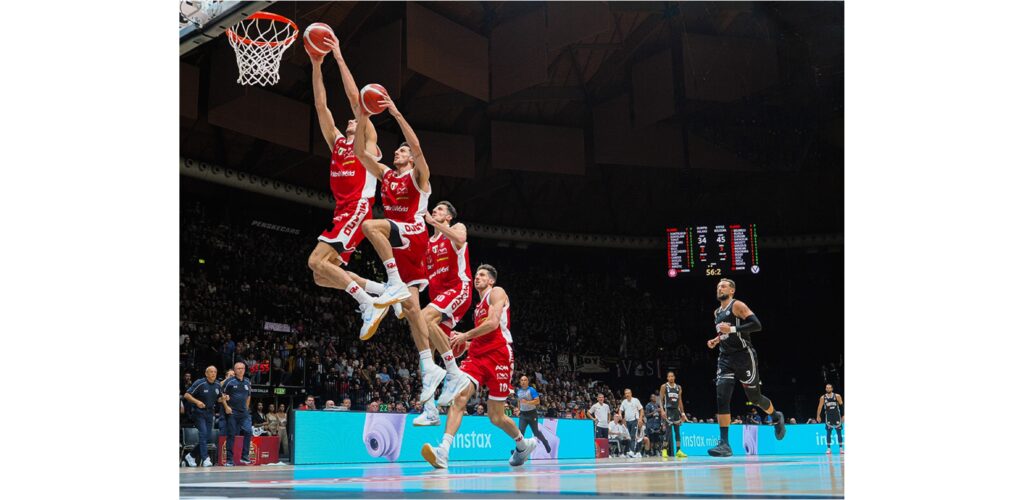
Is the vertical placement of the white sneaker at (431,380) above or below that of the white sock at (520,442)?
above

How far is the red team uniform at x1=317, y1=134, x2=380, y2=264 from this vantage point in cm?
920

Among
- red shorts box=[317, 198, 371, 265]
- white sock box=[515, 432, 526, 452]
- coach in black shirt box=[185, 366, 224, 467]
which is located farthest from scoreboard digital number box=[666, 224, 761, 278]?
red shorts box=[317, 198, 371, 265]

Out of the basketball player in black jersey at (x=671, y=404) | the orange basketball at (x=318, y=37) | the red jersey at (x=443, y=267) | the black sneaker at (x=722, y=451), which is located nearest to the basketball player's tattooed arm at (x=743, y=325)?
the black sneaker at (x=722, y=451)

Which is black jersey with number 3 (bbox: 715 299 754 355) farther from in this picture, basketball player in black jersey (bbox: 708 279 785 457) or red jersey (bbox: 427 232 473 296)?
red jersey (bbox: 427 232 473 296)

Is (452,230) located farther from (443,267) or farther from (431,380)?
(431,380)

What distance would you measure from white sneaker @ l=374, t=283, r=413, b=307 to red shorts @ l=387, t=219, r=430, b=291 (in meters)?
0.34

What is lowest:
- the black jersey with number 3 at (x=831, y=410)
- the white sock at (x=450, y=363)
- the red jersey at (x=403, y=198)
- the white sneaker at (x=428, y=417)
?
the black jersey with number 3 at (x=831, y=410)

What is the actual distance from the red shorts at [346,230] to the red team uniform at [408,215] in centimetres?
29

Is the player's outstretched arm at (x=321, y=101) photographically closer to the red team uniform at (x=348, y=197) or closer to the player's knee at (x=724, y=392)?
the red team uniform at (x=348, y=197)

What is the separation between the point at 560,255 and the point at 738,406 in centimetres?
701

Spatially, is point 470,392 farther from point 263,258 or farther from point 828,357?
point 828,357

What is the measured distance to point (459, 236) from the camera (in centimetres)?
951

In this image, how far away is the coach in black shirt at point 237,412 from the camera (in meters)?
12.6

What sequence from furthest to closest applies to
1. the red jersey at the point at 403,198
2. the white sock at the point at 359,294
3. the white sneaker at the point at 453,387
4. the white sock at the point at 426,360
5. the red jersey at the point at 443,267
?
the red jersey at the point at 443,267, the red jersey at the point at 403,198, the white sock at the point at 426,360, the white sock at the point at 359,294, the white sneaker at the point at 453,387
